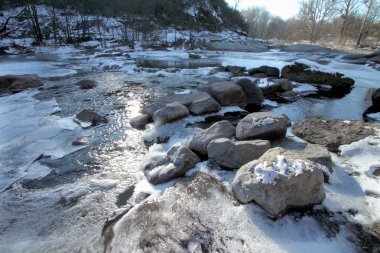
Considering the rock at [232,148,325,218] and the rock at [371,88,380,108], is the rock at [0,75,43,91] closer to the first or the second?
the rock at [232,148,325,218]

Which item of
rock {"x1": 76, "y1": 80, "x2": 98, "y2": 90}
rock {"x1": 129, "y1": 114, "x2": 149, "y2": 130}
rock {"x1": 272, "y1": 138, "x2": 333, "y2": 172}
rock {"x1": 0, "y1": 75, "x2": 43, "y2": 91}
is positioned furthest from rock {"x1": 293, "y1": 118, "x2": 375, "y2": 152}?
rock {"x1": 0, "y1": 75, "x2": 43, "y2": 91}

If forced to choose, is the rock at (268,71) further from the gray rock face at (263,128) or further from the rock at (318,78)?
the gray rock face at (263,128)

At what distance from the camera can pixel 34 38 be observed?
21.9 meters

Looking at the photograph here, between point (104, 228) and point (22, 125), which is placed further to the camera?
point (22, 125)

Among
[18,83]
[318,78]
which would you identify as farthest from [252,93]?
[18,83]

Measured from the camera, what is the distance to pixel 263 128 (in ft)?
13.5

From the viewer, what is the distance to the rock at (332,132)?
4.09 meters

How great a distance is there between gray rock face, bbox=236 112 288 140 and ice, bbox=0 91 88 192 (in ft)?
9.44

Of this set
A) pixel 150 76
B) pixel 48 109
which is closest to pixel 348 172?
pixel 48 109

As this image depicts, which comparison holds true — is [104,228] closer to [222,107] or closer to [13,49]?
[222,107]

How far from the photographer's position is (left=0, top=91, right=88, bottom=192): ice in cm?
379

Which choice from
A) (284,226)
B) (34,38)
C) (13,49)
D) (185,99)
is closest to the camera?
(284,226)

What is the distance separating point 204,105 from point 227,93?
1.02m

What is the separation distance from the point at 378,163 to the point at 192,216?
261 cm
